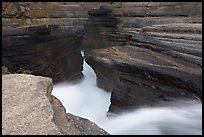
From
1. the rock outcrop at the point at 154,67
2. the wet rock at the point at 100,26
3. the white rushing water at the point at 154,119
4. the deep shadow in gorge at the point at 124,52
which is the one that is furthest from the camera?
the wet rock at the point at 100,26

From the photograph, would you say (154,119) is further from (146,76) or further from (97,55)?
(97,55)

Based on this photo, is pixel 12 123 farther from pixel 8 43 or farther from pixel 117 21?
pixel 117 21

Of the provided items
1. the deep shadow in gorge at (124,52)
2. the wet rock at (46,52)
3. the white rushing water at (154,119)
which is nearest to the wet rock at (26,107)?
the white rushing water at (154,119)

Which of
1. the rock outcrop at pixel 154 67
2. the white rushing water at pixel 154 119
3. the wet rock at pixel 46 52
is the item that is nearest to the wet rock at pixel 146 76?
the rock outcrop at pixel 154 67

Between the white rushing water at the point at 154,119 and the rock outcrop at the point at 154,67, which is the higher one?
the rock outcrop at the point at 154,67

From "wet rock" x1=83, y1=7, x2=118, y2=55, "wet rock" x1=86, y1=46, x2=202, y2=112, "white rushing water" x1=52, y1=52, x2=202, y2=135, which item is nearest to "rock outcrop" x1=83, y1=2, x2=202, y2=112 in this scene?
"wet rock" x1=86, y1=46, x2=202, y2=112

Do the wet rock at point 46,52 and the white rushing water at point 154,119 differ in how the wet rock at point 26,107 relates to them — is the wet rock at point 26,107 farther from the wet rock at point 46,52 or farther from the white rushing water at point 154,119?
the wet rock at point 46,52

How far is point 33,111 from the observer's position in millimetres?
4734

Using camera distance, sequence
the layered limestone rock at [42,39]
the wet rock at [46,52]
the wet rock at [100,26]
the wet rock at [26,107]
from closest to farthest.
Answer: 1. the wet rock at [26,107]
2. the wet rock at [46,52]
3. the layered limestone rock at [42,39]
4. the wet rock at [100,26]

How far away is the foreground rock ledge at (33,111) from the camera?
14.3ft

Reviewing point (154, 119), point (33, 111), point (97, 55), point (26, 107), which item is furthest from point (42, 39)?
point (33, 111)

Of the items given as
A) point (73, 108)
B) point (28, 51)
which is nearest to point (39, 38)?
point (28, 51)

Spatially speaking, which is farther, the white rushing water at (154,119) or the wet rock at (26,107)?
the white rushing water at (154,119)

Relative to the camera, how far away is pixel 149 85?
7.52 m
